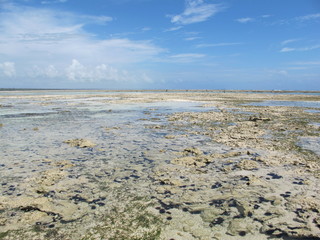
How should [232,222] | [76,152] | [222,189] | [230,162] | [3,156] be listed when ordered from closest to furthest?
[232,222] → [222,189] → [230,162] → [3,156] → [76,152]

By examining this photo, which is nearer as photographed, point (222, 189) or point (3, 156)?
point (222, 189)

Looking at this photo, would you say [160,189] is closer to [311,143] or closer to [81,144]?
[81,144]

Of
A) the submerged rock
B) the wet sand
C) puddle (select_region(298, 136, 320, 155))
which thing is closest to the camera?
the wet sand

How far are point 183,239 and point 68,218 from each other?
223cm

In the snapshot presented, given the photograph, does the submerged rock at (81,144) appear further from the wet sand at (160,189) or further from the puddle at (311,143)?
the puddle at (311,143)

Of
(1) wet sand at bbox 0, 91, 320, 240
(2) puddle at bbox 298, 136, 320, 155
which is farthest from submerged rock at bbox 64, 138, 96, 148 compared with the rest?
(2) puddle at bbox 298, 136, 320, 155

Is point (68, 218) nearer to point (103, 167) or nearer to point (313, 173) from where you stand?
point (103, 167)

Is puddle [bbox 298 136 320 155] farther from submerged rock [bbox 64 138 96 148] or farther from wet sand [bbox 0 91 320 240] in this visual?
submerged rock [bbox 64 138 96 148]

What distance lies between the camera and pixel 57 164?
7.95 meters

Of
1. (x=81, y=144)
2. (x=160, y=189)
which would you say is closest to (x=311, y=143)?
(x=160, y=189)

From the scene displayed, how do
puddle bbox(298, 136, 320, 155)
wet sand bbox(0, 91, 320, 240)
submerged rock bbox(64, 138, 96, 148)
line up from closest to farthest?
wet sand bbox(0, 91, 320, 240), puddle bbox(298, 136, 320, 155), submerged rock bbox(64, 138, 96, 148)

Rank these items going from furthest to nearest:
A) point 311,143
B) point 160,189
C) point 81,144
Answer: point 311,143 < point 81,144 < point 160,189

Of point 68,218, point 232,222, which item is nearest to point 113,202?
point 68,218

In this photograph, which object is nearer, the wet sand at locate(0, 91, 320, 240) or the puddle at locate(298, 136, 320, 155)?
the wet sand at locate(0, 91, 320, 240)
